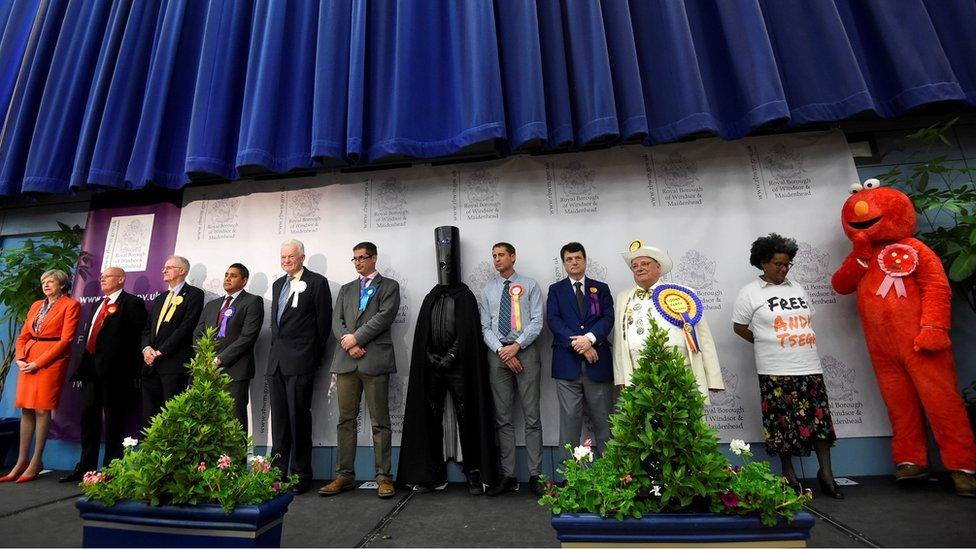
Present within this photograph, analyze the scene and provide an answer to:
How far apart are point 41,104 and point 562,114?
4.34 meters

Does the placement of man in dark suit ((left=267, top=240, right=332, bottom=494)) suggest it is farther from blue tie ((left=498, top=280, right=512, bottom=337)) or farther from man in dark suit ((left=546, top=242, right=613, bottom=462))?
man in dark suit ((left=546, top=242, right=613, bottom=462))

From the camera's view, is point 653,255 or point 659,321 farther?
point 653,255

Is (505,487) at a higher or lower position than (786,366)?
lower

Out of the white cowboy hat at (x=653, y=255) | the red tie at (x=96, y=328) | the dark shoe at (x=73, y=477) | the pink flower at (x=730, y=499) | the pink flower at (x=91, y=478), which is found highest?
the white cowboy hat at (x=653, y=255)

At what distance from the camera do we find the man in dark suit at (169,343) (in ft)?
9.85

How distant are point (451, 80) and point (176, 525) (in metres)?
2.89

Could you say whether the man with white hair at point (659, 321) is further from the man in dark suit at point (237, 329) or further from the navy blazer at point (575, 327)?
the man in dark suit at point (237, 329)

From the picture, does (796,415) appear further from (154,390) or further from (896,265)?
(154,390)

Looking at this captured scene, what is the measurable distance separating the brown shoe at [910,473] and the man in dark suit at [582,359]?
1.61m

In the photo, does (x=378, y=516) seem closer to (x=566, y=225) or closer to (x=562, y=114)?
(x=566, y=225)

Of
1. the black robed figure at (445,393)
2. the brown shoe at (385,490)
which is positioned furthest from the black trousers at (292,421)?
the black robed figure at (445,393)

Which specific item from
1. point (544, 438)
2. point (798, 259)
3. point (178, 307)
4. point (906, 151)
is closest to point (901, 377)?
point (798, 259)

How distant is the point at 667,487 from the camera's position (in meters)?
1.04

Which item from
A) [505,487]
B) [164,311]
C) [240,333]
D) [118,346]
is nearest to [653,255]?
[505,487]
